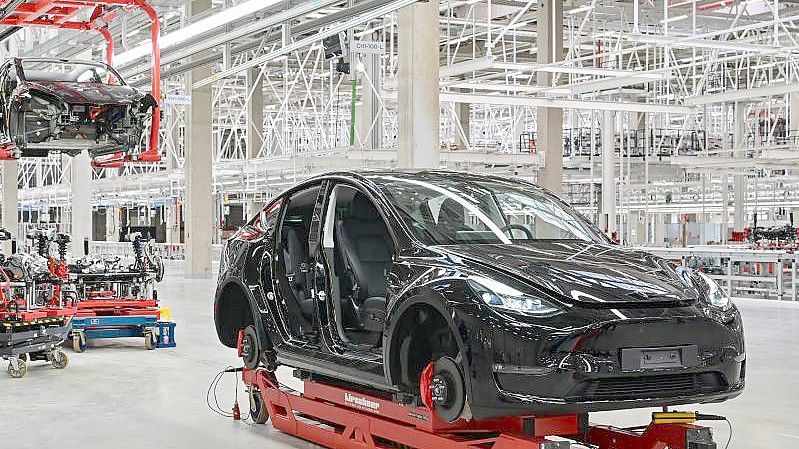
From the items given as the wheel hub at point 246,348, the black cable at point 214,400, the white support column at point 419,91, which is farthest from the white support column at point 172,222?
the wheel hub at point 246,348

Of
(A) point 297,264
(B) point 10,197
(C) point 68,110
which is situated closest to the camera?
(A) point 297,264

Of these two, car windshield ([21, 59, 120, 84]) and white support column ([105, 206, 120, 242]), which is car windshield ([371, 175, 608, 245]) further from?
white support column ([105, 206, 120, 242])

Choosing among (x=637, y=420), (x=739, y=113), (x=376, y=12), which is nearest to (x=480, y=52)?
(x=739, y=113)

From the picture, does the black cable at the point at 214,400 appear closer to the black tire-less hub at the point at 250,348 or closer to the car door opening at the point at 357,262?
the black tire-less hub at the point at 250,348

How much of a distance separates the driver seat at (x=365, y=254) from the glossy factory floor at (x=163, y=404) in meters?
0.85

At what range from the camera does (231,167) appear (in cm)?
2552

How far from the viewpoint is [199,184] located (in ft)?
76.5

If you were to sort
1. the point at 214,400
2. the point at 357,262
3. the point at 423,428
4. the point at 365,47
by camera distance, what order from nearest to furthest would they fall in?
the point at 423,428 → the point at 357,262 → the point at 214,400 → the point at 365,47

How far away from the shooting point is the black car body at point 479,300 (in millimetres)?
4180

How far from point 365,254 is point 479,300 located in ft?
4.79

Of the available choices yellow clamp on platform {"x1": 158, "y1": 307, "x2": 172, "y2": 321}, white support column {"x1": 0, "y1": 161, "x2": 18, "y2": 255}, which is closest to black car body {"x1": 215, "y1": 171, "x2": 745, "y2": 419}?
yellow clamp on platform {"x1": 158, "y1": 307, "x2": 172, "y2": 321}

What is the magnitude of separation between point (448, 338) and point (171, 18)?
21044 mm

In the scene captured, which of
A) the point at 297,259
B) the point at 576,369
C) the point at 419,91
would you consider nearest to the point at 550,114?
the point at 419,91

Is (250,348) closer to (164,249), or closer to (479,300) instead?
(479,300)
